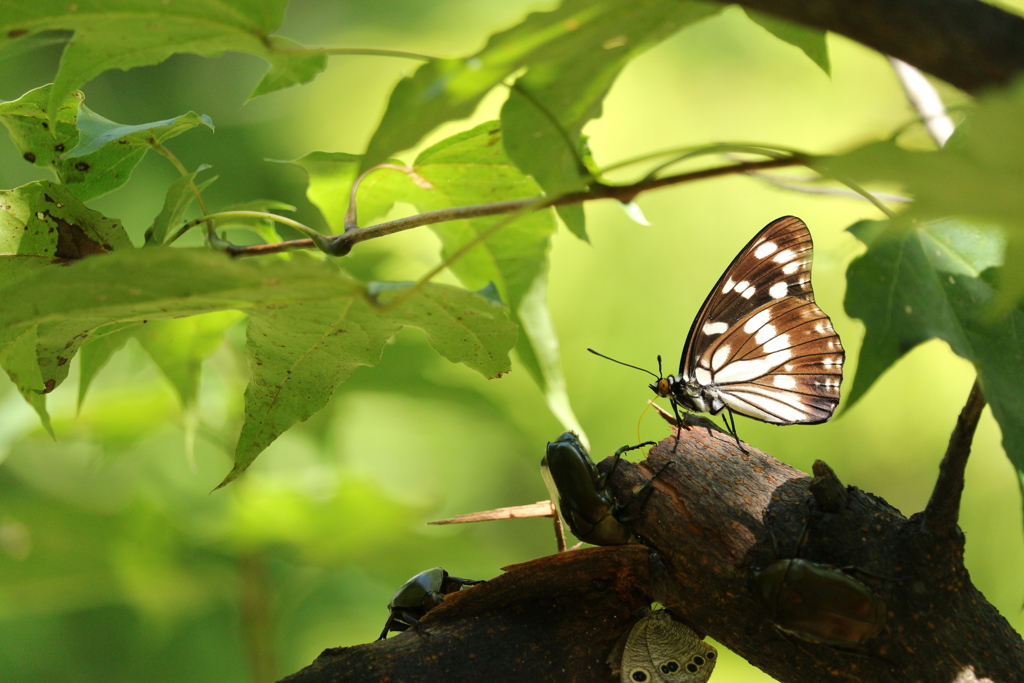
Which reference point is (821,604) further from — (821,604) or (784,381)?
(784,381)

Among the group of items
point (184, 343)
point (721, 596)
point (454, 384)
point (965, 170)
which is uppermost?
point (965, 170)

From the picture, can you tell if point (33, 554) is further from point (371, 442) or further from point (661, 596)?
point (661, 596)

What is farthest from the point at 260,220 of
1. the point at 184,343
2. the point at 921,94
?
the point at 921,94

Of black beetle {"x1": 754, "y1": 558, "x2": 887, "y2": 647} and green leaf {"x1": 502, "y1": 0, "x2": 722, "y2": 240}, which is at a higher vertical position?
green leaf {"x1": 502, "y1": 0, "x2": 722, "y2": 240}

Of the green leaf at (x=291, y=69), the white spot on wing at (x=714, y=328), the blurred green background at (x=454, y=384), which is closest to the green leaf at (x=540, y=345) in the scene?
the white spot on wing at (x=714, y=328)

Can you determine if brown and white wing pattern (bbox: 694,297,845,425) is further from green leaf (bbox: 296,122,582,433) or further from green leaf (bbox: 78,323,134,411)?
green leaf (bbox: 78,323,134,411)

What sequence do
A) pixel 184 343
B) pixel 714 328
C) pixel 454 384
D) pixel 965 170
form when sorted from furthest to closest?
pixel 454 384
pixel 184 343
pixel 714 328
pixel 965 170

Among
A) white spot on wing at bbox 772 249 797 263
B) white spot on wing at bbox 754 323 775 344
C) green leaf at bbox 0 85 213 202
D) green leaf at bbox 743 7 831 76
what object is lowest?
white spot on wing at bbox 754 323 775 344

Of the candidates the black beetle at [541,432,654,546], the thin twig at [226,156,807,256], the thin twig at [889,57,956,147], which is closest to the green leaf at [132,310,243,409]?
the thin twig at [226,156,807,256]
